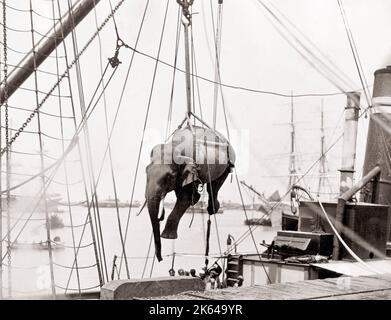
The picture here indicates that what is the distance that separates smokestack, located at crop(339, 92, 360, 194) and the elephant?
17.9 ft

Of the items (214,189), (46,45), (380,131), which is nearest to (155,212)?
(214,189)

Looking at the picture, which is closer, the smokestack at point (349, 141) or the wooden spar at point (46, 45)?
the wooden spar at point (46, 45)

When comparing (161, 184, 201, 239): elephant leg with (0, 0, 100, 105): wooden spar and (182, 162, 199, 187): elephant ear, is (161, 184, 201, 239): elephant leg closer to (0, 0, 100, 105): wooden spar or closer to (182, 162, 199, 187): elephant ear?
(182, 162, 199, 187): elephant ear

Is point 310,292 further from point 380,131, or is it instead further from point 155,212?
point 380,131

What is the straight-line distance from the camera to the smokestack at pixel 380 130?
403 inches

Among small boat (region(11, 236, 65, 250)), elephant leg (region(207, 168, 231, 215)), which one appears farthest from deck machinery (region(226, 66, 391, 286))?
small boat (region(11, 236, 65, 250))

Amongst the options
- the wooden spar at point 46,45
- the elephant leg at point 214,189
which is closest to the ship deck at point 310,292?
the elephant leg at point 214,189

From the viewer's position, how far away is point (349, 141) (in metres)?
10.9

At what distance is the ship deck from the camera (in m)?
3.93

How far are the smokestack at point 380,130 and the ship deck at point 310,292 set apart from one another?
5132 mm

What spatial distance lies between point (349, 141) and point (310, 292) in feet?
22.9

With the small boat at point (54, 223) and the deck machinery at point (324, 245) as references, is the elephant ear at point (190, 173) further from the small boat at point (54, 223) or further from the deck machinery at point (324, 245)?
the small boat at point (54, 223)

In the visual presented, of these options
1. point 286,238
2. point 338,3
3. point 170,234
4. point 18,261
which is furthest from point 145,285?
point 18,261
